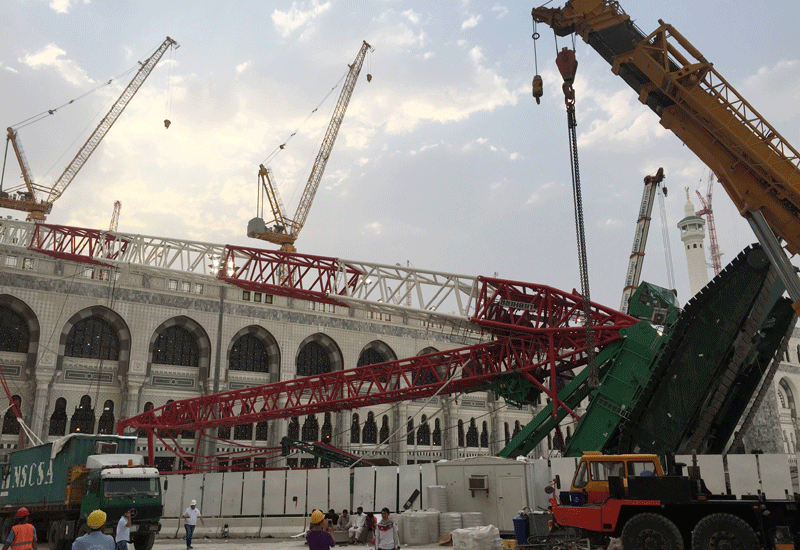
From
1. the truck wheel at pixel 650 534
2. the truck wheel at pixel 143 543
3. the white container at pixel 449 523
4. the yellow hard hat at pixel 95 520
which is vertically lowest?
the truck wheel at pixel 143 543

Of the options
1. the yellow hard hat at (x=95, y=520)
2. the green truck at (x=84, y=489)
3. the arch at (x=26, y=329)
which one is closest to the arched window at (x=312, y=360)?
the arch at (x=26, y=329)

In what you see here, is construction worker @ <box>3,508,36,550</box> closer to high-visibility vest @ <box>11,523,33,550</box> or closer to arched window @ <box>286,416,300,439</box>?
high-visibility vest @ <box>11,523,33,550</box>

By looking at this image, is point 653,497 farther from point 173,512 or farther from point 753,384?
point 173,512

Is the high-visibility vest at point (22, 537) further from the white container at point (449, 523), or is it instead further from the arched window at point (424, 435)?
the arched window at point (424, 435)

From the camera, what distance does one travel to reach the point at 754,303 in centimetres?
1897

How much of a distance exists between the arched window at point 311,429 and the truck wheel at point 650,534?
31.4 metres

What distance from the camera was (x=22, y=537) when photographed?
32.1 ft

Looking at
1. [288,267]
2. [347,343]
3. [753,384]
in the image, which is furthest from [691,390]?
[347,343]

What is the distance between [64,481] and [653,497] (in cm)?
1708

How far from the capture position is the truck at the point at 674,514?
12.1 meters

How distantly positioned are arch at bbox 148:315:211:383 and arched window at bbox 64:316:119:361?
2158mm

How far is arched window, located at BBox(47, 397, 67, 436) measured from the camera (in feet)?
113

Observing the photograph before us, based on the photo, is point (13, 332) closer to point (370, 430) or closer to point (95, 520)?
point (370, 430)

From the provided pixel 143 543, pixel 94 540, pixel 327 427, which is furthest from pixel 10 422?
pixel 94 540
